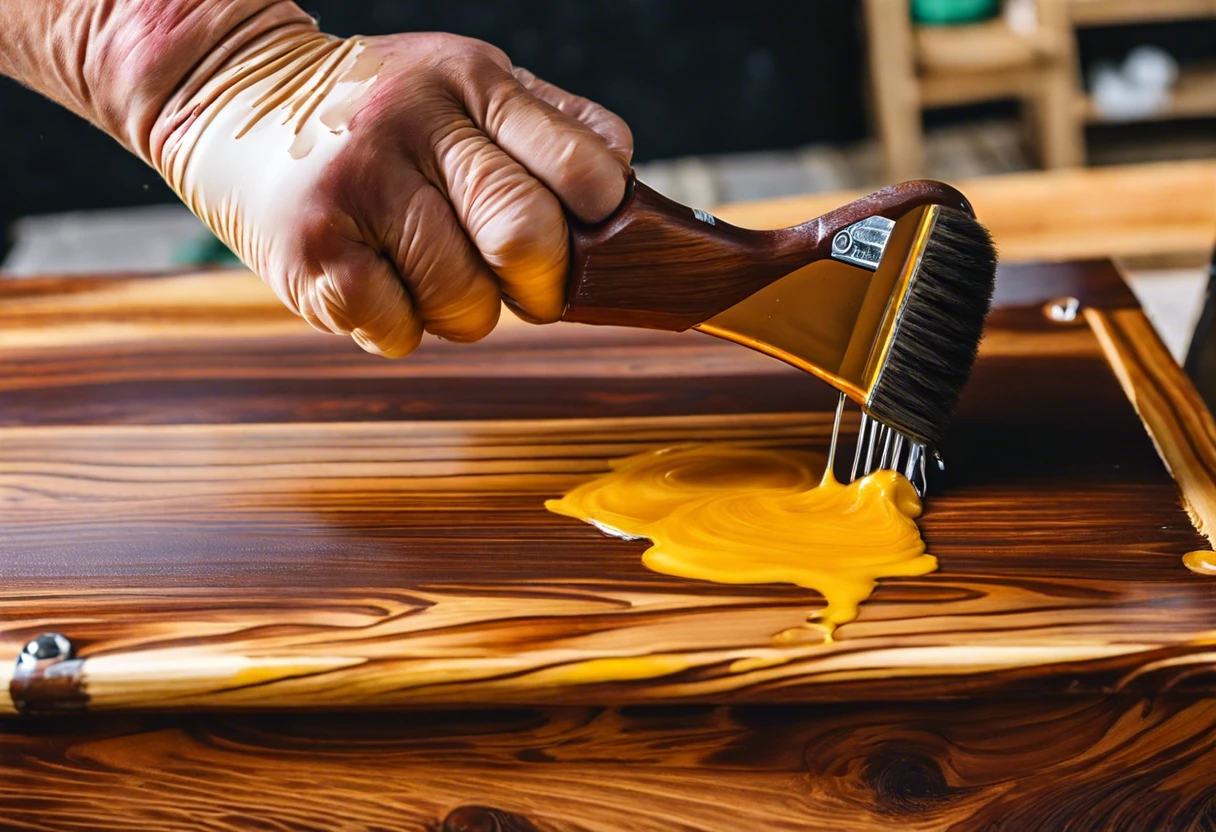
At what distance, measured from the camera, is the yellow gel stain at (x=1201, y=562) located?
872 mm

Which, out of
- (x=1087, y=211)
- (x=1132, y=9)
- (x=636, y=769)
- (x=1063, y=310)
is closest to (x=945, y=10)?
(x=1132, y=9)

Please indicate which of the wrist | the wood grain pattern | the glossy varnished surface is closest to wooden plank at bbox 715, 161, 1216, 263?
the glossy varnished surface

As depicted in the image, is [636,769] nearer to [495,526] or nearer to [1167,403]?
[495,526]

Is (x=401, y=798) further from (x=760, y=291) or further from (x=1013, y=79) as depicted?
(x=1013, y=79)

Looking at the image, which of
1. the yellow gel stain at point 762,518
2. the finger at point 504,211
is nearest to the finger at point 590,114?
the finger at point 504,211

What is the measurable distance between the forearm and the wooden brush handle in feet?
1.02

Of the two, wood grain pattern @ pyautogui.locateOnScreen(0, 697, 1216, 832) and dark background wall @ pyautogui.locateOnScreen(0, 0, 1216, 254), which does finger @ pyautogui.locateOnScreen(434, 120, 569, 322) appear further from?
dark background wall @ pyautogui.locateOnScreen(0, 0, 1216, 254)

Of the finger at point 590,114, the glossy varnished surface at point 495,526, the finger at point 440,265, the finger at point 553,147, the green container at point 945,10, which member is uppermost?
the green container at point 945,10

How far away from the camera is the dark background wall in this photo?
3037mm

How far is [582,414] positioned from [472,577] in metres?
→ 0.28

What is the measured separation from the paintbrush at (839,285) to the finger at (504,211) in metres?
0.03

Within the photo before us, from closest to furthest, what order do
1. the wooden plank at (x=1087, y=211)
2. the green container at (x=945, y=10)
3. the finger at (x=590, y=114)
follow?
1. the finger at (x=590, y=114)
2. the wooden plank at (x=1087, y=211)
3. the green container at (x=945, y=10)

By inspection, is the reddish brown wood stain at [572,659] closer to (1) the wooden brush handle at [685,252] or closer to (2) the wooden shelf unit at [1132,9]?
(1) the wooden brush handle at [685,252]

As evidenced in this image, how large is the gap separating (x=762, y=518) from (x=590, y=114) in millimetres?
385
